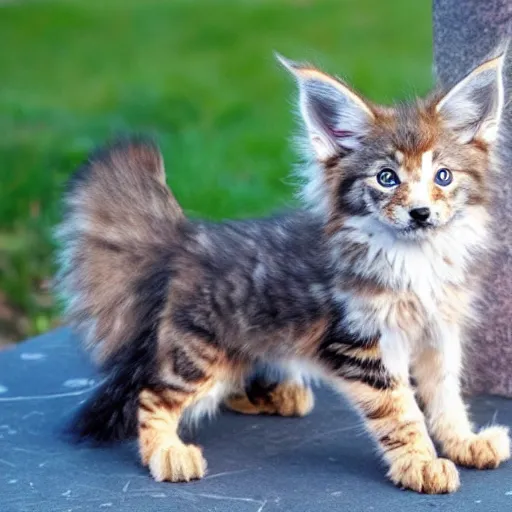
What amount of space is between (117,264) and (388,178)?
Result: 46.4 inches

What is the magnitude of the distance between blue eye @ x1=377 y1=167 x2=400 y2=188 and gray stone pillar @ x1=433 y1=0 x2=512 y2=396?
28.0 inches

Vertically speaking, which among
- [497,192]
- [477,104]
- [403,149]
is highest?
[477,104]

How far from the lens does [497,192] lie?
4586mm

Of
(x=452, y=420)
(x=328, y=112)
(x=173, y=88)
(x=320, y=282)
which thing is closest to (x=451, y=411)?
(x=452, y=420)

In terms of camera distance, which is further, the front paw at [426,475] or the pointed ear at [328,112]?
the pointed ear at [328,112]

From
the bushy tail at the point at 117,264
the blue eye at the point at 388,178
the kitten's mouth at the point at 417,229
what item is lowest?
the bushy tail at the point at 117,264

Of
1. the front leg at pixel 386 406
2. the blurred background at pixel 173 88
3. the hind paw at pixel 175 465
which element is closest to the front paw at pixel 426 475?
the front leg at pixel 386 406

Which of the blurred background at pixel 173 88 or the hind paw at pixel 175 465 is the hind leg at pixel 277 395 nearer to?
the hind paw at pixel 175 465

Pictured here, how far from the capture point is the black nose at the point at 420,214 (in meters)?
3.91

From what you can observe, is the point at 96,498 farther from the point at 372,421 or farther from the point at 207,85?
the point at 207,85

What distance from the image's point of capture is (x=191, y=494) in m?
4.10

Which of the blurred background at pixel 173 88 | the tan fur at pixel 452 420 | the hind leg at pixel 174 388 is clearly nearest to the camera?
the tan fur at pixel 452 420

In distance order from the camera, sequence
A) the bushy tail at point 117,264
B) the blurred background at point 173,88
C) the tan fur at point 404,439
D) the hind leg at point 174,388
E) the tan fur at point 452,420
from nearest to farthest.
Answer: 1. the tan fur at point 404,439
2. the tan fur at point 452,420
3. the hind leg at point 174,388
4. the bushy tail at point 117,264
5. the blurred background at point 173,88

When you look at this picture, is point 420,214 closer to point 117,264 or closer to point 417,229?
point 417,229
